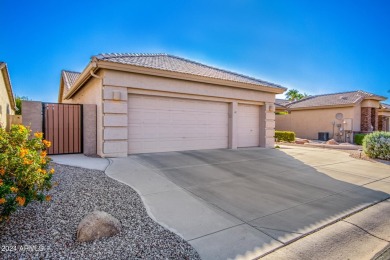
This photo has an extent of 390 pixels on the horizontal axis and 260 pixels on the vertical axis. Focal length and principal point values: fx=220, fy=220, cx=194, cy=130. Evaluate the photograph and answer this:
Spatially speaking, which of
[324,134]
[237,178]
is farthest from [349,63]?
[237,178]

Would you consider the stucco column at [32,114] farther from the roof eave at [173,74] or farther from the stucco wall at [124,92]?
the roof eave at [173,74]

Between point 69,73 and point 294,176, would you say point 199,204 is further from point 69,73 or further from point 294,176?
point 69,73

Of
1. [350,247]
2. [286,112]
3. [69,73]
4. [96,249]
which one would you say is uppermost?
[69,73]

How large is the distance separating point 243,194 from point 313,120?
64.9 ft

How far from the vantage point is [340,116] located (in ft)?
63.8

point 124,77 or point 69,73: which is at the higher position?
point 69,73

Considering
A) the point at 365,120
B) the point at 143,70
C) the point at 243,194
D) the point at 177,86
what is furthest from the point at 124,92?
the point at 365,120

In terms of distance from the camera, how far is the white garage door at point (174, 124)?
8375mm

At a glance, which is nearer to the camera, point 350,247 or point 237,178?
point 350,247

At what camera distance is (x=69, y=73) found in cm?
1847

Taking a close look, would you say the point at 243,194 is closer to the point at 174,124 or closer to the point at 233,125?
the point at 174,124

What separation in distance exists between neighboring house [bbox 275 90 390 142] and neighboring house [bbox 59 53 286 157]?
1059 cm

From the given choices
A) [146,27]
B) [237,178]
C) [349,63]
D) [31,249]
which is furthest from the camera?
[349,63]

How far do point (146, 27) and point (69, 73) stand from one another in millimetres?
10824
